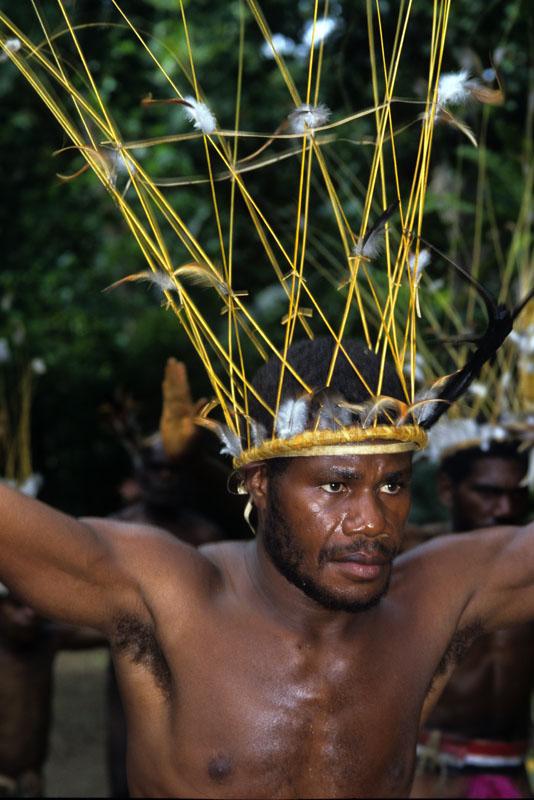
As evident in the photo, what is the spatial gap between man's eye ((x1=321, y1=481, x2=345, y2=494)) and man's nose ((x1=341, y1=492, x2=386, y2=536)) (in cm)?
4

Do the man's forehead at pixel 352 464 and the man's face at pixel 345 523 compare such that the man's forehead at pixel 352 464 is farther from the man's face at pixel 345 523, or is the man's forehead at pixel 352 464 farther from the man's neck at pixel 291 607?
the man's neck at pixel 291 607

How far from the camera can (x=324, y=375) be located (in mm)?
2422

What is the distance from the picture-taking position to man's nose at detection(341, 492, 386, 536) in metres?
2.28

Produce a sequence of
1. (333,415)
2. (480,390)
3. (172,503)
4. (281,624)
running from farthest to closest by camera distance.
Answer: (172,503)
(480,390)
(281,624)
(333,415)

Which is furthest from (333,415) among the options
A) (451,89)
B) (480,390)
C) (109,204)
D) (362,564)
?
(109,204)

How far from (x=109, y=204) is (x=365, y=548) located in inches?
302

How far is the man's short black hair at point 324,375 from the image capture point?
2.40m

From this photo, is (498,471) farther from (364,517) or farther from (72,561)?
(72,561)

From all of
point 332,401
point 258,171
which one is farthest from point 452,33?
point 332,401

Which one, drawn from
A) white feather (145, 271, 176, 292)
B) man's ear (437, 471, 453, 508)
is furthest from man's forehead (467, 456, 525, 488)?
white feather (145, 271, 176, 292)

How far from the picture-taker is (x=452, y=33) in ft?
16.3

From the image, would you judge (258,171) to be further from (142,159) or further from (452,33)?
(142,159)

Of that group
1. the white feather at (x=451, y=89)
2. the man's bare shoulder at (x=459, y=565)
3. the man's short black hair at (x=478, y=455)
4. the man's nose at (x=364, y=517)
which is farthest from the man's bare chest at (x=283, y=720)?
the man's short black hair at (x=478, y=455)

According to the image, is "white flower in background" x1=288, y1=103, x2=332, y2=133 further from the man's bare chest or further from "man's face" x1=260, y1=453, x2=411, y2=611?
the man's bare chest
